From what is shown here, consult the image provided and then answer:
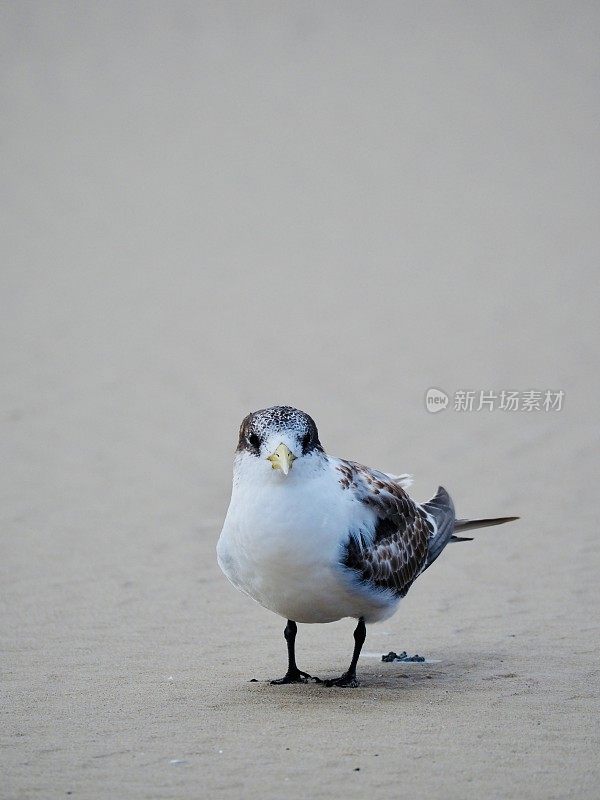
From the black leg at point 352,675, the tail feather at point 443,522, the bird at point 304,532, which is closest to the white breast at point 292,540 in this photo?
the bird at point 304,532

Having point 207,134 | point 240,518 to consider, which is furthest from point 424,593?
point 207,134

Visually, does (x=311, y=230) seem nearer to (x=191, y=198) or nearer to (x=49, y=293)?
(x=191, y=198)

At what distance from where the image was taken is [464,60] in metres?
27.7

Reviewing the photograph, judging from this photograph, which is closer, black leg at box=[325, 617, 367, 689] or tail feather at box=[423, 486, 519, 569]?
black leg at box=[325, 617, 367, 689]

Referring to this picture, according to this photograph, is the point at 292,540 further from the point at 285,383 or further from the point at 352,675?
the point at 285,383

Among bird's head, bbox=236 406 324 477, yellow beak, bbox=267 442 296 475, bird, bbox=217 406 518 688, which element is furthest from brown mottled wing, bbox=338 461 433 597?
yellow beak, bbox=267 442 296 475

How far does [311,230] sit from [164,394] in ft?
29.2

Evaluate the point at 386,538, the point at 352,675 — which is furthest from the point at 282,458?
the point at 352,675

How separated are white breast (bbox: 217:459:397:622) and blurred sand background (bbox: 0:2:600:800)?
419mm

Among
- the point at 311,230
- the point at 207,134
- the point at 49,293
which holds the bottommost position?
the point at 49,293

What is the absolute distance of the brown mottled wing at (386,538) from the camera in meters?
5.36

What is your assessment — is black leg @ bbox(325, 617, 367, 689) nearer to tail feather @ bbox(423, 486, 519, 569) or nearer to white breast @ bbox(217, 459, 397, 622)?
white breast @ bbox(217, 459, 397, 622)

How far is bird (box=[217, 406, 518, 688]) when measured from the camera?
503cm

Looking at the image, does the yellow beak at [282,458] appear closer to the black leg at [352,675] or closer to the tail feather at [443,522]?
the black leg at [352,675]
